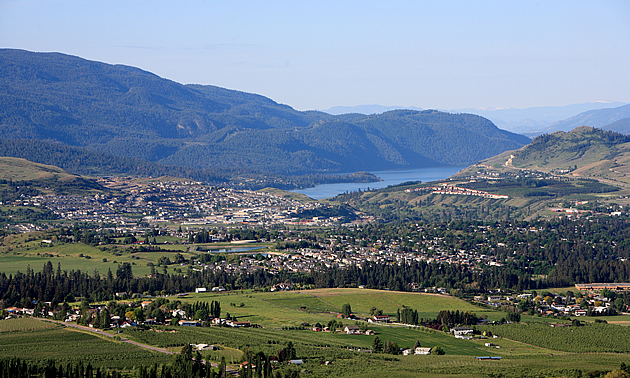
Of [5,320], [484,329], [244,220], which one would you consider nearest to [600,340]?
[484,329]

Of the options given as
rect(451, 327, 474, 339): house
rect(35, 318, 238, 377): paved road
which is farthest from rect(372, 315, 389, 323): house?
rect(35, 318, 238, 377): paved road

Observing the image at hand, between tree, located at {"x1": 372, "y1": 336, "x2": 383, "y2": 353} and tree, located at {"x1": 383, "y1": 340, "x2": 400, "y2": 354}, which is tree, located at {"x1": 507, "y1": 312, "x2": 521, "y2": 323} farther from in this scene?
tree, located at {"x1": 372, "y1": 336, "x2": 383, "y2": 353}

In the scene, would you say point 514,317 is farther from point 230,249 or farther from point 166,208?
point 166,208

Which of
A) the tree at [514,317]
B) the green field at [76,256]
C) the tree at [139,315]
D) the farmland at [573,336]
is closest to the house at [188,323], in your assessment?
the tree at [139,315]

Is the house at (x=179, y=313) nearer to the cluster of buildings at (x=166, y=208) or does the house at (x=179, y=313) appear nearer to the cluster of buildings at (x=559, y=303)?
the cluster of buildings at (x=559, y=303)

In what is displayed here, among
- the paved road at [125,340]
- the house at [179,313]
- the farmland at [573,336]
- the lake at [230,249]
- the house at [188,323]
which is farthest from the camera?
the lake at [230,249]

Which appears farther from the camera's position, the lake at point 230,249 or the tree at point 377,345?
the lake at point 230,249

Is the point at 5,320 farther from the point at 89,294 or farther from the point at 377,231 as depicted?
the point at 377,231
